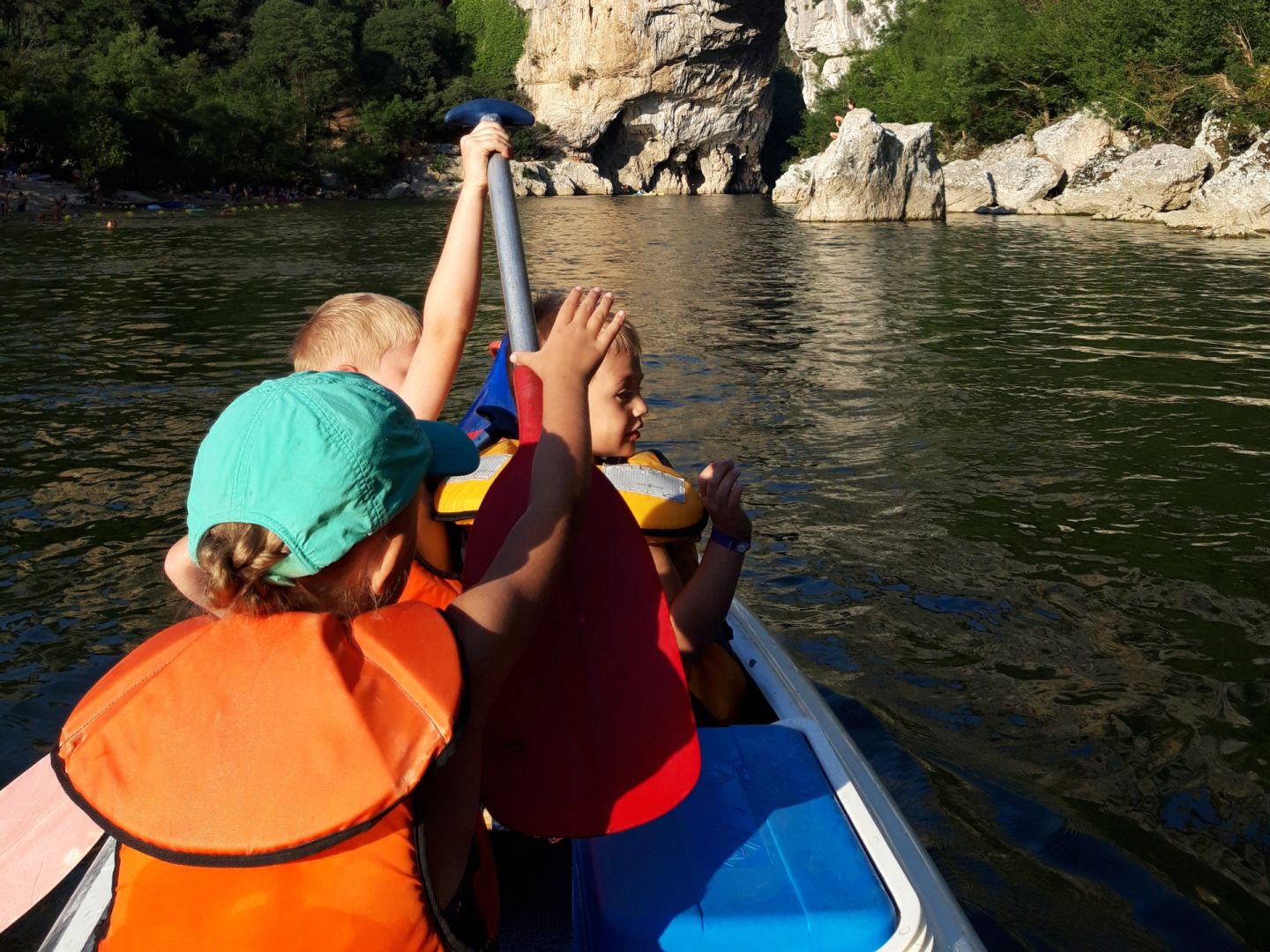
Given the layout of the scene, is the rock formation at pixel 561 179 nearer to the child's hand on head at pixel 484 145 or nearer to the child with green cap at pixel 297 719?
the child's hand on head at pixel 484 145

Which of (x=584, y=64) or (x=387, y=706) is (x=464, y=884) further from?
(x=584, y=64)

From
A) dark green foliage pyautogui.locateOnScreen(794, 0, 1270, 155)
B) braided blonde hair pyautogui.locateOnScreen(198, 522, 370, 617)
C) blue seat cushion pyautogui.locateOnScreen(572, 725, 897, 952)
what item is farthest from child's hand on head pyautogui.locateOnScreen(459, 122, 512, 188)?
dark green foliage pyautogui.locateOnScreen(794, 0, 1270, 155)

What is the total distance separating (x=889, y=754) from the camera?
3.16 meters

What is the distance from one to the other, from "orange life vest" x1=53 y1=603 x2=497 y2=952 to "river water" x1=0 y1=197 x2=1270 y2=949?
1.73 metres

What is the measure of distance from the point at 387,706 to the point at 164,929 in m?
0.36

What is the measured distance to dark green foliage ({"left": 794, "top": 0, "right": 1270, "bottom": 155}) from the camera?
23.8m

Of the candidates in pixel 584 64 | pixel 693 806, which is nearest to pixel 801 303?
pixel 693 806

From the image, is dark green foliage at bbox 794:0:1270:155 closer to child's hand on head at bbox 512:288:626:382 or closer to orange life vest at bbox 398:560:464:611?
orange life vest at bbox 398:560:464:611

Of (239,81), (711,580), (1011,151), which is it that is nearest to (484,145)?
(711,580)

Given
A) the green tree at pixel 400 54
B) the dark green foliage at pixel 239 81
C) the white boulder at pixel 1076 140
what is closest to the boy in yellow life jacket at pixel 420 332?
the white boulder at pixel 1076 140

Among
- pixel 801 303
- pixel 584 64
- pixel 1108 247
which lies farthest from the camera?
pixel 584 64

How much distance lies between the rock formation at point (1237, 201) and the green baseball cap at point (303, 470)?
65.4 ft

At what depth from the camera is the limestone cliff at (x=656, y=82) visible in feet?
154

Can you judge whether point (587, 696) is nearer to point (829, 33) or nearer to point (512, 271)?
point (512, 271)
